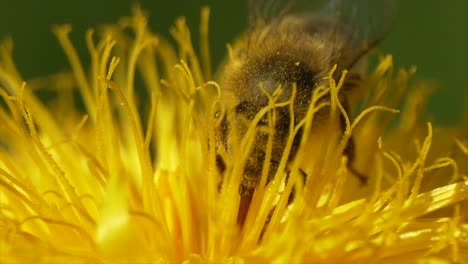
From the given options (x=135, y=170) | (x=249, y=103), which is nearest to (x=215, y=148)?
(x=249, y=103)

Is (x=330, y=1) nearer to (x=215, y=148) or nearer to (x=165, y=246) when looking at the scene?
(x=215, y=148)

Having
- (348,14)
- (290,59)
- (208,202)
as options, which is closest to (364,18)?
(348,14)

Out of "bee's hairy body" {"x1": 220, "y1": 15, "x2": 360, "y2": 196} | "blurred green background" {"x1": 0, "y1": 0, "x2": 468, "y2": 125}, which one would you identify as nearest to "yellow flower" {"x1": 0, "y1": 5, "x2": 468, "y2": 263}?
"bee's hairy body" {"x1": 220, "y1": 15, "x2": 360, "y2": 196}

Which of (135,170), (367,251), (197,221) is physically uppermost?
(135,170)

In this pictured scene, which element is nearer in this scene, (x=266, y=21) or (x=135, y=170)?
(x=266, y=21)

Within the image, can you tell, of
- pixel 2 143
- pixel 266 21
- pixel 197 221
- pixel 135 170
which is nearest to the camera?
pixel 197 221

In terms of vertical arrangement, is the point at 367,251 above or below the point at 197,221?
below

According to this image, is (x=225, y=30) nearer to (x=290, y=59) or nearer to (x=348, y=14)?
(x=348, y=14)

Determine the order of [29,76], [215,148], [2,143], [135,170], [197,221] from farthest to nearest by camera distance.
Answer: [29,76] → [2,143] → [135,170] → [197,221] → [215,148]
